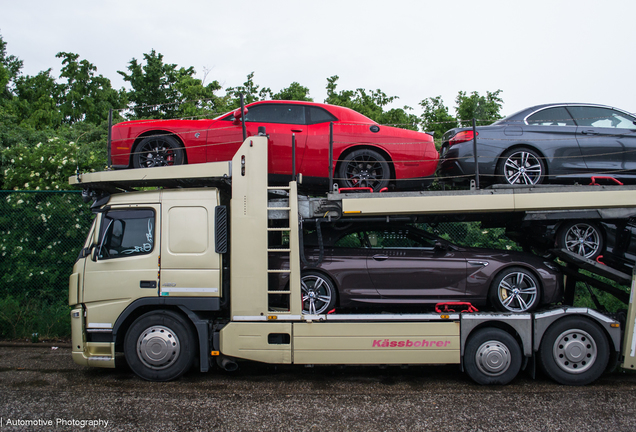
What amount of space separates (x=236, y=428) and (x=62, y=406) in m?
1.94

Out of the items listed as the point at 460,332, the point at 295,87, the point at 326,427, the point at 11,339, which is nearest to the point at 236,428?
the point at 326,427

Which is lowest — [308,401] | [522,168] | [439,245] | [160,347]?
[308,401]

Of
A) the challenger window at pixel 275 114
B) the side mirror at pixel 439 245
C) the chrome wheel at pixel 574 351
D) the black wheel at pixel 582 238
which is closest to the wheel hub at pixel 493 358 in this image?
the chrome wheel at pixel 574 351

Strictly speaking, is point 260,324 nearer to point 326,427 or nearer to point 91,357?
point 326,427

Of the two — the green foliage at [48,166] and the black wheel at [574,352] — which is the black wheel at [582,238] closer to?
the black wheel at [574,352]

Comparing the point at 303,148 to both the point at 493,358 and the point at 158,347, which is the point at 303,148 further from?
the point at 493,358

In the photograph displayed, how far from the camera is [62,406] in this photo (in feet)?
14.6

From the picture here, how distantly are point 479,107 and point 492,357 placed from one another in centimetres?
1250

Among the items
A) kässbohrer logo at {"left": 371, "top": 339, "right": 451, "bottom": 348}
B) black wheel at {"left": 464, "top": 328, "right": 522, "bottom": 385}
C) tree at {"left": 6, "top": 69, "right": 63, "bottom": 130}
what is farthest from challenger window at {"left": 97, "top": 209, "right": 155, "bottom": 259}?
tree at {"left": 6, "top": 69, "right": 63, "bottom": 130}

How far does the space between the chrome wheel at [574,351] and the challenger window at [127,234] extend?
16.0 ft

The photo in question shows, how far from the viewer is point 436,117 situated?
16.7 metres

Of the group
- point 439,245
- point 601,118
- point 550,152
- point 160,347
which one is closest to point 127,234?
point 160,347

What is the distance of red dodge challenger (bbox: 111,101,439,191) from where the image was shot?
577 cm

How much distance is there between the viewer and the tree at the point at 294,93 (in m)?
18.0
